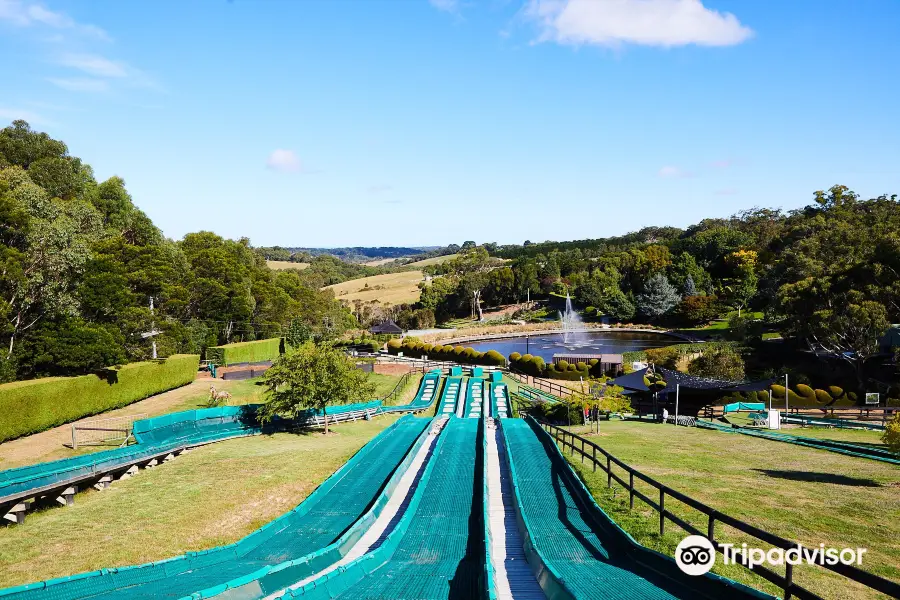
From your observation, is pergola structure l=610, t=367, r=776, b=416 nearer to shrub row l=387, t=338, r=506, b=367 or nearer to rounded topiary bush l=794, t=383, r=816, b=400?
rounded topiary bush l=794, t=383, r=816, b=400

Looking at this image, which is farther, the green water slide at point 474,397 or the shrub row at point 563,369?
the shrub row at point 563,369

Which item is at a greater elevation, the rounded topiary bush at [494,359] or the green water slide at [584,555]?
the rounded topiary bush at [494,359]

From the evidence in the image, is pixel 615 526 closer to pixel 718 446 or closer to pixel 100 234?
pixel 718 446

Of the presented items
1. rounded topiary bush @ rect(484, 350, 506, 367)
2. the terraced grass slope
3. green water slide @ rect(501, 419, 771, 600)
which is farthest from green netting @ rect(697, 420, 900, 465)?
rounded topiary bush @ rect(484, 350, 506, 367)

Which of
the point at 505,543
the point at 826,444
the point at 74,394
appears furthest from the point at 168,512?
the point at 826,444

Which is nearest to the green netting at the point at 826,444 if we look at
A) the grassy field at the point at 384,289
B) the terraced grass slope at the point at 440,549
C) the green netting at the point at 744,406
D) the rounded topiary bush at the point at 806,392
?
the green netting at the point at 744,406

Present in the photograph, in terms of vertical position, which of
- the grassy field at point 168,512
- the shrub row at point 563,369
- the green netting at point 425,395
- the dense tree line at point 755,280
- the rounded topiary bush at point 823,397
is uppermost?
the dense tree line at point 755,280

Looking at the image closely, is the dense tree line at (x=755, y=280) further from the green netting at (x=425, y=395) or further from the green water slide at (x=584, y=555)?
the green water slide at (x=584, y=555)
